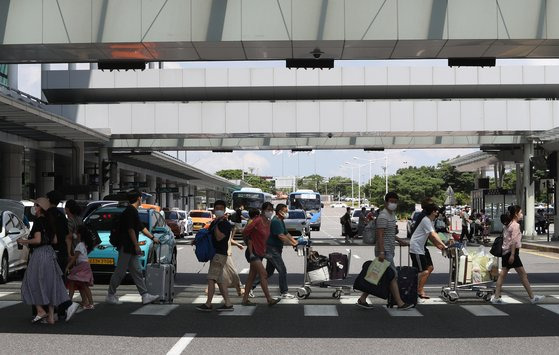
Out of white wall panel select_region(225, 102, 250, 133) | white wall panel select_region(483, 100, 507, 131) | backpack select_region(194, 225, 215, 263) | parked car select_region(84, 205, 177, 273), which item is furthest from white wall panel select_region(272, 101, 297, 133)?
backpack select_region(194, 225, 215, 263)

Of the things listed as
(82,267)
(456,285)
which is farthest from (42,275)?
(456,285)

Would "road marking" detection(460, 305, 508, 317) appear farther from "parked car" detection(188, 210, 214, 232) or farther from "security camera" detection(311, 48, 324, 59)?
"parked car" detection(188, 210, 214, 232)

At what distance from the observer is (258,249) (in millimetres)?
14578

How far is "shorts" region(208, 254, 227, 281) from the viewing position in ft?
45.4

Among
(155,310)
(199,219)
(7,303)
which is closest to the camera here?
(155,310)

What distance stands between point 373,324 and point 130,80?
51942mm

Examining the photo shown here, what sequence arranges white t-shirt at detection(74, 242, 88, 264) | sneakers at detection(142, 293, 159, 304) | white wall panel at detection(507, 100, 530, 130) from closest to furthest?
white t-shirt at detection(74, 242, 88, 264) < sneakers at detection(142, 293, 159, 304) < white wall panel at detection(507, 100, 530, 130)

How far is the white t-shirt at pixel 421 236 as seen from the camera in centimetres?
1488

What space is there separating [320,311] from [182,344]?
4098 millimetres

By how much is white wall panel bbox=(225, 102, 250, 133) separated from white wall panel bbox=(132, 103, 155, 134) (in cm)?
359

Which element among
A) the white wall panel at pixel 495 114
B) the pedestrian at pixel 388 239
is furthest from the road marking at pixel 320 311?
the white wall panel at pixel 495 114

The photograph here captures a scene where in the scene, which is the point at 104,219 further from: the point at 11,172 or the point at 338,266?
the point at 11,172

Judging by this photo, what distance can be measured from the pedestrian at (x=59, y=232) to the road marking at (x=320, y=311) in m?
3.59

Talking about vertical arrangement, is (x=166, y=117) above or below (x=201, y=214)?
above
